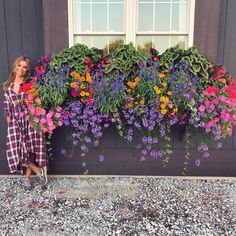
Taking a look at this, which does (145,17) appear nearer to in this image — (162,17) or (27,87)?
(162,17)

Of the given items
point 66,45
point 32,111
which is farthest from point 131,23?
point 32,111

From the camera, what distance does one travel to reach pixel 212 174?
320 centimetres

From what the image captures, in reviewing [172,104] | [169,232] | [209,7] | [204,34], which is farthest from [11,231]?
[209,7]

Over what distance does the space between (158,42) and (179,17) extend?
0.35m

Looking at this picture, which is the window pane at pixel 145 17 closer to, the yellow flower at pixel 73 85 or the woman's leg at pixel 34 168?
the yellow flower at pixel 73 85

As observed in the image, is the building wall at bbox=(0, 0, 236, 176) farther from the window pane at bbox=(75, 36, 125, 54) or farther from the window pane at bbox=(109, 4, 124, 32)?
the window pane at bbox=(109, 4, 124, 32)

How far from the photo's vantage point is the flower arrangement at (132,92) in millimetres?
2582

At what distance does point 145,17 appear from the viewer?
298 centimetres

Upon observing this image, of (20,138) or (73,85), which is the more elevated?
(73,85)

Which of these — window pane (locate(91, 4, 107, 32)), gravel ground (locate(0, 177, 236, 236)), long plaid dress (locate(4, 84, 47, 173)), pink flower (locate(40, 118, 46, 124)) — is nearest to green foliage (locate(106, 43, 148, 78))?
window pane (locate(91, 4, 107, 32))

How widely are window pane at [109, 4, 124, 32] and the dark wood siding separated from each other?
77 centimetres

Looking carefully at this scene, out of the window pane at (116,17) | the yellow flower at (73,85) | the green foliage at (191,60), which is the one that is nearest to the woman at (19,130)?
the yellow flower at (73,85)

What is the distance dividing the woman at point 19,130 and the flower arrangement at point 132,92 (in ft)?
0.54

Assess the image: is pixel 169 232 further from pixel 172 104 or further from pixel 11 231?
pixel 11 231
